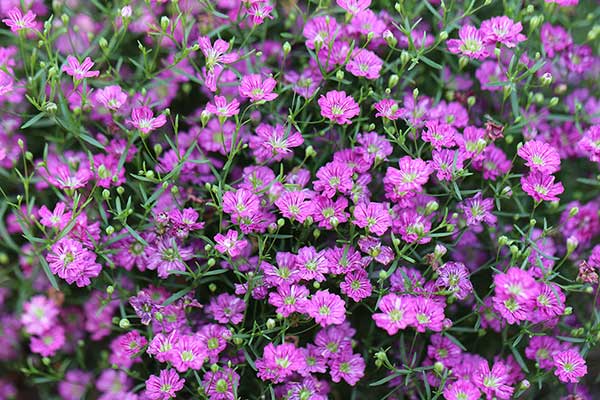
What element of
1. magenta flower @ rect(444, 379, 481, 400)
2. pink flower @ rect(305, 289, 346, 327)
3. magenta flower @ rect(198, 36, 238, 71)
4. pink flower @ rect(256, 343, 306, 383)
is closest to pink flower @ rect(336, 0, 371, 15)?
magenta flower @ rect(198, 36, 238, 71)

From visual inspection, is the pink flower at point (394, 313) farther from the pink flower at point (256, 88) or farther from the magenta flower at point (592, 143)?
the magenta flower at point (592, 143)

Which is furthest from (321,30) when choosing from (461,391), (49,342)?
(49,342)

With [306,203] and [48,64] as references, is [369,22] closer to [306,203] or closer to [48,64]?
[306,203]

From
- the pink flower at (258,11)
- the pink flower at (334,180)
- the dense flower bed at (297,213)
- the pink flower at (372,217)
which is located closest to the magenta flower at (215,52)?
the dense flower bed at (297,213)

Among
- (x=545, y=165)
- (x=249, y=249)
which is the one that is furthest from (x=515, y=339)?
(x=249, y=249)

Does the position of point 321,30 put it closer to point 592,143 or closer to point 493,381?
point 592,143
